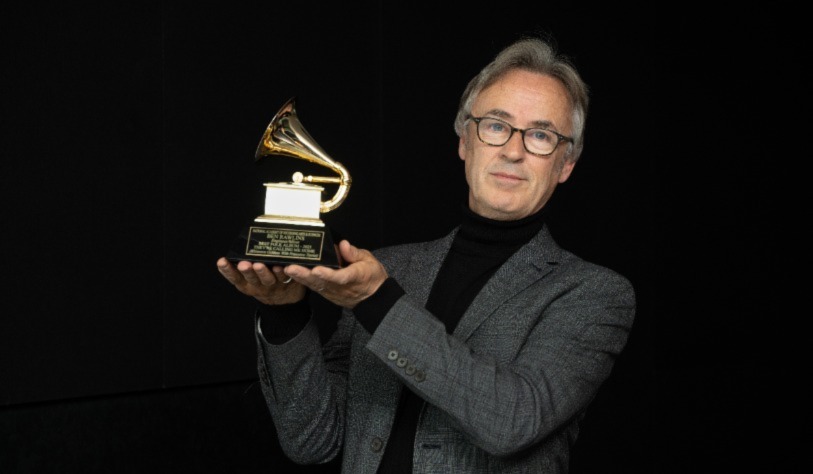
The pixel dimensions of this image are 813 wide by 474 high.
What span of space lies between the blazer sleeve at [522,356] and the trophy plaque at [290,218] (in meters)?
0.21

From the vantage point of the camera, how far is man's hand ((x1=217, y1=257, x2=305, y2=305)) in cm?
194

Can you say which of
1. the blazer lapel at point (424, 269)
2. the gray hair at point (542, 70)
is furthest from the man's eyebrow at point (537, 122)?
the blazer lapel at point (424, 269)

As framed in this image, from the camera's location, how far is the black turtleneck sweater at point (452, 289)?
217 centimetres

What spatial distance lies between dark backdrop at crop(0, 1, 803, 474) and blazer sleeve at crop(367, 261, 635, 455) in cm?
137

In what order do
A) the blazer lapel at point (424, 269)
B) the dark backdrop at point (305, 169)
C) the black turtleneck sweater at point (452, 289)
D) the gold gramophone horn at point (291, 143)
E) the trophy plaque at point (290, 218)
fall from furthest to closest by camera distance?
the dark backdrop at point (305, 169)
the blazer lapel at point (424, 269)
the gold gramophone horn at point (291, 143)
the black turtleneck sweater at point (452, 289)
the trophy plaque at point (290, 218)

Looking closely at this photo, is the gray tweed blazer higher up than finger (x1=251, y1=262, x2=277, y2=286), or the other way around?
finger (x1=251, y1=262, x2=277, y2=286)

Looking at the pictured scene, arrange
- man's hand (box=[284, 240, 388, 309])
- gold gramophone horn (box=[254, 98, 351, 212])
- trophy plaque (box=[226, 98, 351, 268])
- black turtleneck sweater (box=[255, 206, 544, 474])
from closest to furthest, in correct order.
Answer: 1. man's hand (box=[284, 240, 388, 309])
2. trophy plaque (box=[226, 98, 351, 268])
3. black turtleneck sweater (box=[255, 206, 544, 474])
4. gold gramophone horn (box=[254, 98, 351, 212])

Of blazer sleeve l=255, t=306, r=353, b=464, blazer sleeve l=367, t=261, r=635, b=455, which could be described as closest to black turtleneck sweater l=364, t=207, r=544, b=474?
blazer sleeve l=367, t=261, r=635, b=455

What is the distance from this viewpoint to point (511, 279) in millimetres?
2279

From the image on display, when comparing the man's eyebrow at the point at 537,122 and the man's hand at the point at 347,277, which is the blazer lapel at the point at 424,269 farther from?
the man's hand at the point at 347,277

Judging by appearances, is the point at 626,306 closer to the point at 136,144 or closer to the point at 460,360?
the point at 460,360

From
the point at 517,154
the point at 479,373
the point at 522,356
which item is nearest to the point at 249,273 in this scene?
the point at 479,373

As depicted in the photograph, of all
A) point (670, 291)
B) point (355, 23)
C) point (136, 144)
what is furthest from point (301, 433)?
point (670, 291)

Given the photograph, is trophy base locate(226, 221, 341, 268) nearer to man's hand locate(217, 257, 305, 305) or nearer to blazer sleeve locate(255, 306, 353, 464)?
man's hand locate(217, 257, 305, 305)
